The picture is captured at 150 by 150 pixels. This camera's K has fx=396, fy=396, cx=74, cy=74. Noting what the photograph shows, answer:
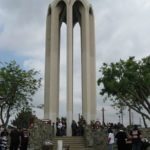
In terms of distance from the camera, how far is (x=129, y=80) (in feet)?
→ 128

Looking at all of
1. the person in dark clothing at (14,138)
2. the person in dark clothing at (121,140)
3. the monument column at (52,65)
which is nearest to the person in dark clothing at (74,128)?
the monument column at (52,65)

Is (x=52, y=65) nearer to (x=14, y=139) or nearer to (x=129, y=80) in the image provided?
(x=129, y=80)

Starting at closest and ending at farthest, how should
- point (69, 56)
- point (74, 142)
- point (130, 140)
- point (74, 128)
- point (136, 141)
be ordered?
point (136, 141), point (130, 140), point (74, 142), point (74, 128), point (69, 56)

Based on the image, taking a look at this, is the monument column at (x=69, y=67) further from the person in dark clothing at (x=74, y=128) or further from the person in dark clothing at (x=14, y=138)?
the person in dark clothing at (x=14, y=138)

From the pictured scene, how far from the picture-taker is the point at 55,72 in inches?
1593

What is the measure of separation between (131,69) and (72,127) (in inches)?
362

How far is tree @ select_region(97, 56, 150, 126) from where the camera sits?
3888 cm

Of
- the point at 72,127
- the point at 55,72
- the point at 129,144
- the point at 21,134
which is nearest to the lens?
the point at 129,144

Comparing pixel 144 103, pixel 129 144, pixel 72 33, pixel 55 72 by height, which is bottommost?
pixel 129 144

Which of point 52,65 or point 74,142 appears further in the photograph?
point 52,65

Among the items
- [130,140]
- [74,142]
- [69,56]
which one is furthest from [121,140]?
[69,56]

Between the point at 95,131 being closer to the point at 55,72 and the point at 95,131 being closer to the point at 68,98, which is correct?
the point at 68,98

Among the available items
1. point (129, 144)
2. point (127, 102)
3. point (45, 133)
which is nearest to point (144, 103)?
point (127, 102)

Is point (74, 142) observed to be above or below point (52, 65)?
below
